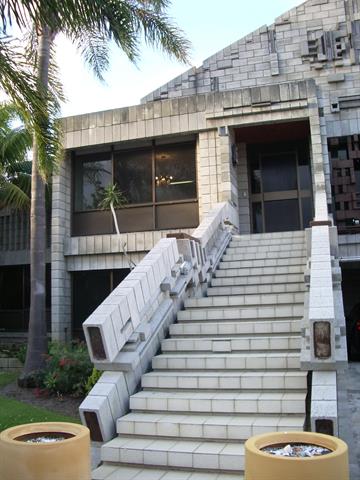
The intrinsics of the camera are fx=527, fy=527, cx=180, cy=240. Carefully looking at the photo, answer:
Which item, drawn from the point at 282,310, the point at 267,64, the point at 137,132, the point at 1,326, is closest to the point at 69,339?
the point at 1,326

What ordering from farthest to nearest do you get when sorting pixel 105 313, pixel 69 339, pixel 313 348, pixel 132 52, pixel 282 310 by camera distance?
pixel 69 339 < pixel 132 52 < pixel 282 310 < pixel 105 313 < pixel 313 348

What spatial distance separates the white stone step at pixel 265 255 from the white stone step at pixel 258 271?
0.50m

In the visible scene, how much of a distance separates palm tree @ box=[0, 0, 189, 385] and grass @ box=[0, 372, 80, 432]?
1.43 m

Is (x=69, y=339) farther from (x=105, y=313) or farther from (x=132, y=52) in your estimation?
(x=105, y=313)

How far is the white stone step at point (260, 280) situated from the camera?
955cm

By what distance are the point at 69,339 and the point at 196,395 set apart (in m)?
8.37

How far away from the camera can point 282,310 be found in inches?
314

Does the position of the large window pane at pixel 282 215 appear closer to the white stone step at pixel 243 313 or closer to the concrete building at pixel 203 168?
the concrete building at pixel 203 168

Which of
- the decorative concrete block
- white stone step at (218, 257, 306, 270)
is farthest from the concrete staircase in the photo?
white stone step at (218, 257, 306, 270)

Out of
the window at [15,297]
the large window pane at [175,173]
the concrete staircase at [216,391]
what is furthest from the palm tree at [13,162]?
the concrete staircase at [216,391]

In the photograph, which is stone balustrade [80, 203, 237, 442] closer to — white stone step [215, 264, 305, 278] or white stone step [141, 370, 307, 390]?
white stone step [141, 370, 307, 390]

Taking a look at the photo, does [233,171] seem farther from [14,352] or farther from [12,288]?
[12,288]

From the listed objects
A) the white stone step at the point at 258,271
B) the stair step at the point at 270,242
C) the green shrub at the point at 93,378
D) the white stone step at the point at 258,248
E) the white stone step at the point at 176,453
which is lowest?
the white stone step at the point at 176,453

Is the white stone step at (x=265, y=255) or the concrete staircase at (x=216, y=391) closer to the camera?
the concrete staircase at (x=216, y=391)
